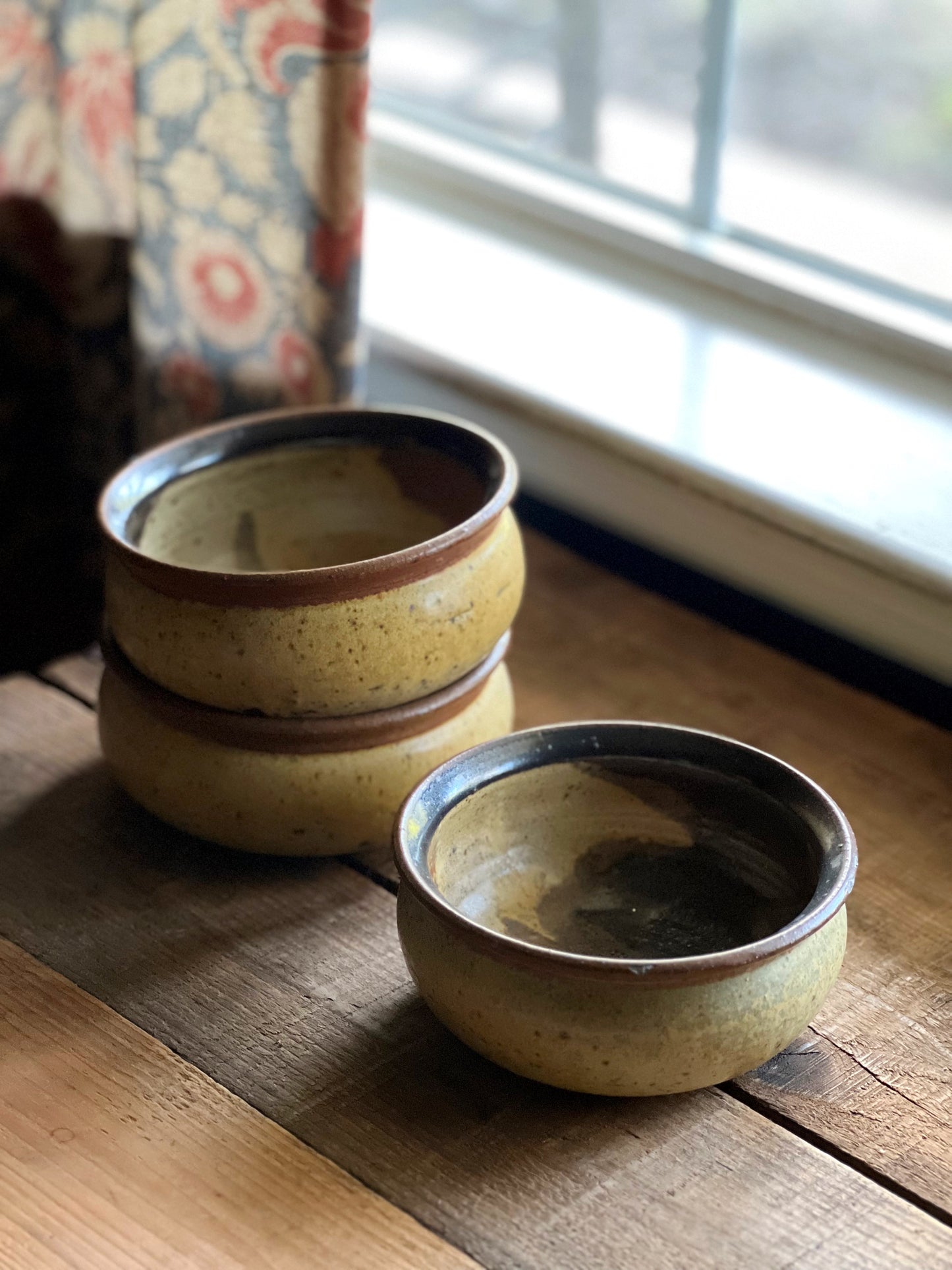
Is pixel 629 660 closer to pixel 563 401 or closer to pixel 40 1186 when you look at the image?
pixel 563 401

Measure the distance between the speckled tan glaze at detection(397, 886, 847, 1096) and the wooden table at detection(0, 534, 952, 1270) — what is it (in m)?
0.03

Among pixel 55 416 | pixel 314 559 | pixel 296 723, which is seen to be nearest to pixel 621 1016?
pixel 296 723

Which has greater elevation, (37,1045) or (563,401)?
(563,401)

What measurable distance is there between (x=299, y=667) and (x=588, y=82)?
2.54ft

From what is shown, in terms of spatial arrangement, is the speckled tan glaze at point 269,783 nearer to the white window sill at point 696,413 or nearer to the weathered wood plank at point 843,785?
the weathered wood plank at point 843,785

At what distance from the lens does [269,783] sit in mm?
698

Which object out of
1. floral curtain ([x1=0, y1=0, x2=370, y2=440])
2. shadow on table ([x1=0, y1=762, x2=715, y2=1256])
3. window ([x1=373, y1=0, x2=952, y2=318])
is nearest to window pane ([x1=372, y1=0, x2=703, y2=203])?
window ([x1=373, y1=0, x2=952, y2=318])

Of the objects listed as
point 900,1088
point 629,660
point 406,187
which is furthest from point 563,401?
point 900,1088

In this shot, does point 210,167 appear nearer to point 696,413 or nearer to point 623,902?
point 696,413

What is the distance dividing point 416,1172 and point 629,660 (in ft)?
1.35

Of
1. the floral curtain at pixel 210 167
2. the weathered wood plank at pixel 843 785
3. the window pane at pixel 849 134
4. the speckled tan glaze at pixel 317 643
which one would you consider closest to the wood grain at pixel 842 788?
the weathered wood plank at pixel 843 785

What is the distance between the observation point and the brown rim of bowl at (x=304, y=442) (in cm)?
66

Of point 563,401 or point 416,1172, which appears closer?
point 416,1172

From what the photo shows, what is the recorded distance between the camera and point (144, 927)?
70cm
